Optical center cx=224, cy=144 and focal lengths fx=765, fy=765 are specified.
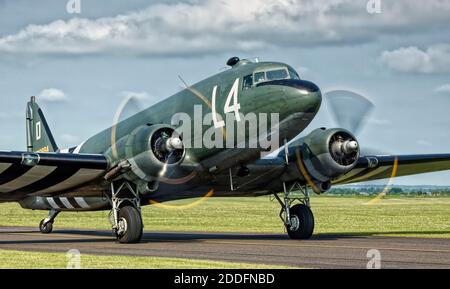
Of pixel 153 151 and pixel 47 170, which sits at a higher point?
pixel 153 151

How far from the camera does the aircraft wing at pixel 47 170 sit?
889 inches

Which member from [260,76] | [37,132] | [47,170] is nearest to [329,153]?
[260,76]

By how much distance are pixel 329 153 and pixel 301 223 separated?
109 inches

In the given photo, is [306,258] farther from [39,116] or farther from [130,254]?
[39,116]

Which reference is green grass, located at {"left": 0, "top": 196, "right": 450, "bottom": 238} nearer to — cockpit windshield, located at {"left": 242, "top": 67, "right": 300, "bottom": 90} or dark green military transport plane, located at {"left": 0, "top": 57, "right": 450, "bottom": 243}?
dark green military transport plane, located at {"left": 0, "top": 57, "right": 450, "bottom": 243}

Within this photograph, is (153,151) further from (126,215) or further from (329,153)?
(329,153)

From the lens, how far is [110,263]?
1650 cm

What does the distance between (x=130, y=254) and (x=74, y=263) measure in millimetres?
2890

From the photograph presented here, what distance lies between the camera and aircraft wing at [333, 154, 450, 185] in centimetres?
2769

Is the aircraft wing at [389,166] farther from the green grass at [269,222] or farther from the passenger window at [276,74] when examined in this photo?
the passenger window at [276,74]

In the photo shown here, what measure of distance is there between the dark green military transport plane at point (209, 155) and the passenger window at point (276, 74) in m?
0.03

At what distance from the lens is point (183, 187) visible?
80.4 ft

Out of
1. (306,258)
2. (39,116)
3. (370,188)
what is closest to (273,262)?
(306,258)
